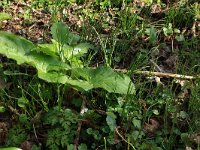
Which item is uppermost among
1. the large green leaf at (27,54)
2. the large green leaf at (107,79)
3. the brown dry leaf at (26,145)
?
the large green leaf at (27,54)

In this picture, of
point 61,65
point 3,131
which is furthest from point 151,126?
point 3,131

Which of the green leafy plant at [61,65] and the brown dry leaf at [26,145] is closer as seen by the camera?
the brown dry leaf at [26,145]

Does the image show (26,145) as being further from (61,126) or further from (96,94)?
(96,94)

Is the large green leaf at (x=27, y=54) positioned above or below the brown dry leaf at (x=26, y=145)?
above

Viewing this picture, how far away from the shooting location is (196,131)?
2.38m

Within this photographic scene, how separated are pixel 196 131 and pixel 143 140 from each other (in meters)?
0.33

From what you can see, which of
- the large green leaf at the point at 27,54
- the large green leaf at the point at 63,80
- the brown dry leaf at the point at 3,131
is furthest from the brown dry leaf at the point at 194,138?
the brown dry leaf at the point at 3,131

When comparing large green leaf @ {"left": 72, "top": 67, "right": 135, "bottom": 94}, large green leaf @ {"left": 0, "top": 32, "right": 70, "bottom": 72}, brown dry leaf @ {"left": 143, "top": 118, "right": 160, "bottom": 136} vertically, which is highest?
large green leaf @ {"left": 0, "top": 32, "right": 70, "bottom": 72}

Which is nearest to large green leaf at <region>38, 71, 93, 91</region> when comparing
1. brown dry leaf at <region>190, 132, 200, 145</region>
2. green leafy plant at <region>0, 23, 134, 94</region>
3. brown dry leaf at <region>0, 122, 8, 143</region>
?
green leafy plant at <region>0, 23, 134, 94</region>

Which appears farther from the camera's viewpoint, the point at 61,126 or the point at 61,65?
the point at 61,65

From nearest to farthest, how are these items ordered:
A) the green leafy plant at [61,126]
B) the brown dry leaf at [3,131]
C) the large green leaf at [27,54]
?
the green leafy plant at [61,126] → the brown dry leaf at [3,131] → the large green leaf at [27,54]

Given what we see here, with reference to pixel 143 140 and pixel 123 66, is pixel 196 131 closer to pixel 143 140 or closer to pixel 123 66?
pixel 143 140

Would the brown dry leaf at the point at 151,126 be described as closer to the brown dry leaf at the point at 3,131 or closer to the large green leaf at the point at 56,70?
the large green leaf at the point at 56,70

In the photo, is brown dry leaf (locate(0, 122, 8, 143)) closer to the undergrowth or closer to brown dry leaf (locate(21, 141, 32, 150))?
the undergrowth
